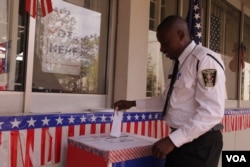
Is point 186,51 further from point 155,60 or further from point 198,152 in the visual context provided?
point 155,60

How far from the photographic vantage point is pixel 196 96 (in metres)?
1.87

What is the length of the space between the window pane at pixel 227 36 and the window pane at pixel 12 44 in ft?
14.1

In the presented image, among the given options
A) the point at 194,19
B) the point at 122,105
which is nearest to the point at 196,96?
the point at 122,105

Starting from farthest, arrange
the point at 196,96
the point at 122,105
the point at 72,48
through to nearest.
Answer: the point at 72,48 < the point at 122,105 < the point at 196,96

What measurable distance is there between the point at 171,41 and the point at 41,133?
1.20 metres

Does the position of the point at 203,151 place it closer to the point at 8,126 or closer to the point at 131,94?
the point at 8,126

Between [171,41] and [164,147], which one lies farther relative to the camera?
[171,41]

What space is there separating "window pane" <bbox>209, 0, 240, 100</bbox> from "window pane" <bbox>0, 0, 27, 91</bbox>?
4.29 m

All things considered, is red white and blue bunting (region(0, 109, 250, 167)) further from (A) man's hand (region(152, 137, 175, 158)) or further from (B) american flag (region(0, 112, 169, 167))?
(A) man's hand (region(152, 137, 175, 158))

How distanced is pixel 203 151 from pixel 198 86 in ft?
1.38

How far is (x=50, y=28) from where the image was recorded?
2971 millimetres

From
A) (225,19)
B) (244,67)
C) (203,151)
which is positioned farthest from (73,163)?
(244,67)

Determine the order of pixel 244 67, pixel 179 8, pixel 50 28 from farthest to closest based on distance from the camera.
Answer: pixel 244 67, pixel 179 8, pixel 50 28

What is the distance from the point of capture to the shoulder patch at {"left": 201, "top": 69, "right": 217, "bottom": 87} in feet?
5.87
